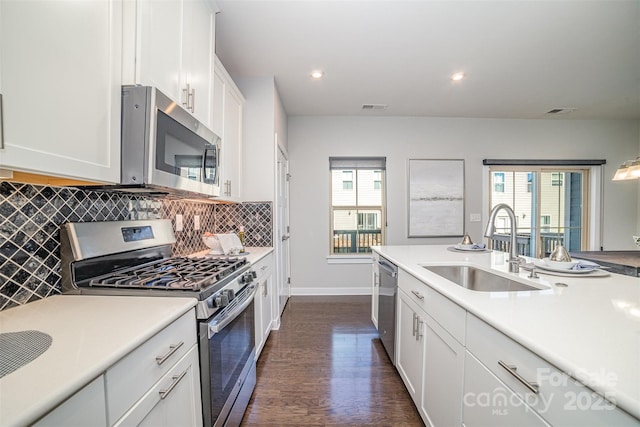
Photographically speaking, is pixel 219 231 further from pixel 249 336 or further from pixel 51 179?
pixel 51 179

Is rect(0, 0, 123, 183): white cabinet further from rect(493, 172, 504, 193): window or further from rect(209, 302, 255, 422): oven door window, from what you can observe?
rect(493, 172, 504, 193): window

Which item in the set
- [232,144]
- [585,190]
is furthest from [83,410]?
[585,190]

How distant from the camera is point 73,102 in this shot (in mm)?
910

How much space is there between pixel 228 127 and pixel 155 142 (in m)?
1.25

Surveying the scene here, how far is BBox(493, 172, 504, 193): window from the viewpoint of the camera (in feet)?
14.0

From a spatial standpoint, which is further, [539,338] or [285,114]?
[285,114]

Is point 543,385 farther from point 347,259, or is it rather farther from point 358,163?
point 358,163

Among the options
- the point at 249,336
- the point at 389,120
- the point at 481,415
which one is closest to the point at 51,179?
the point at 249,336

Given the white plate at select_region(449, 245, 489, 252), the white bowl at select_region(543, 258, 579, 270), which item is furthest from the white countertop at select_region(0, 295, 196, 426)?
the white plate at select_region(449, 245, 489, 252)

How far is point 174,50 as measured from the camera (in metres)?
1.40

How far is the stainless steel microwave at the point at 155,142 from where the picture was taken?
113 cm

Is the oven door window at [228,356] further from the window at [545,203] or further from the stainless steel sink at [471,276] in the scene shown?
the window at [545,203]

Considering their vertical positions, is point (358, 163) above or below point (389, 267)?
above

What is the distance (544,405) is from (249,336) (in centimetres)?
148
